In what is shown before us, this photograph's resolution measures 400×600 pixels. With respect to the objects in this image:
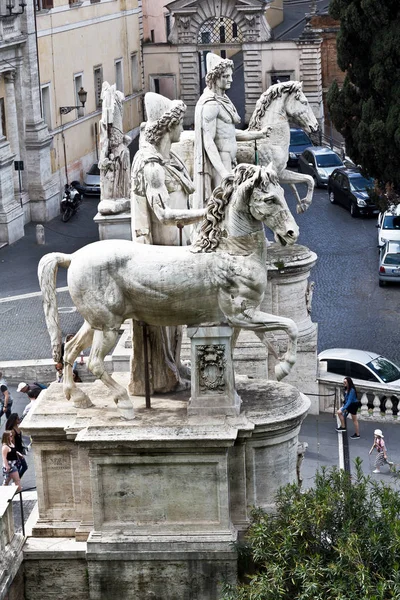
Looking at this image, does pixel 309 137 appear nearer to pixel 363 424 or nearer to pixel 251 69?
pixel 251 69

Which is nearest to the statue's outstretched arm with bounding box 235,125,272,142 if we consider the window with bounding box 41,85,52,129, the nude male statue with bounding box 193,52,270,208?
the nude male statue with bounding box 193,52,270,208

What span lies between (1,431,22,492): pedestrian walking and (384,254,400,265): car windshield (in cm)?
1556

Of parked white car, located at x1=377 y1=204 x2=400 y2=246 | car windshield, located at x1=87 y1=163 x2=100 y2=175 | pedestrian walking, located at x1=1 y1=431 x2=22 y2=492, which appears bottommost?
car windshield, located at x1=87 y1=163 x2=100 y2=175

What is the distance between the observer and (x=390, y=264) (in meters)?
34.9

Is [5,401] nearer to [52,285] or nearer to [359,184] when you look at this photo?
[52,285]

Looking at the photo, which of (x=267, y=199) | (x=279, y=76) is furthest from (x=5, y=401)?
(x=279, y=76)

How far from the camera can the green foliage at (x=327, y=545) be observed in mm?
14289

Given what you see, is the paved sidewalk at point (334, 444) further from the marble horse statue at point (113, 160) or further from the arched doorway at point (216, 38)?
the arched doorway at point (216, 38)

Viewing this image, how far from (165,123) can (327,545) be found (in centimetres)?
431

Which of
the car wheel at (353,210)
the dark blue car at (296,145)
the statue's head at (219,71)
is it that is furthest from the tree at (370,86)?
the dark blue car at (296,145)

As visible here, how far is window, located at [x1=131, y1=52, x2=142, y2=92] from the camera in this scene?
5922 cm

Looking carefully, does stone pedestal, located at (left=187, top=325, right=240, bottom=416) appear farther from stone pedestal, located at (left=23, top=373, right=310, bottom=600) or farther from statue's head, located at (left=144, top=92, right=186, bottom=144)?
statue's head, located at (left=144, top=92, right=186, bottom=144)

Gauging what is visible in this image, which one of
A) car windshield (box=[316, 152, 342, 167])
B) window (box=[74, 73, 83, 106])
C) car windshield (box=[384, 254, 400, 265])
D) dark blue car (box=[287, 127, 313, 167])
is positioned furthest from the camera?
window (box=[74, 73, 83, 106])

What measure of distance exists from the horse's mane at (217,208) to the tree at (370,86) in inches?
668
